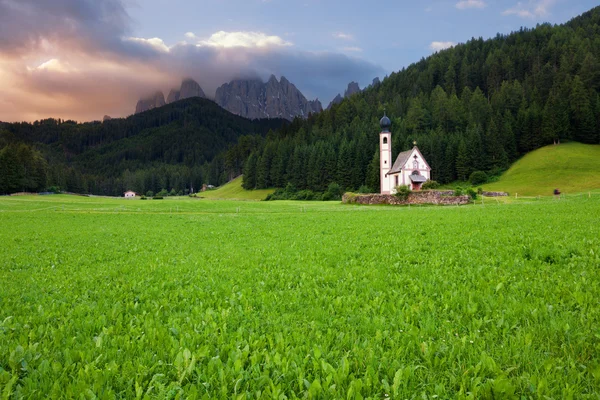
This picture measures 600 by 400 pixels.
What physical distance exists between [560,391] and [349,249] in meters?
9.16

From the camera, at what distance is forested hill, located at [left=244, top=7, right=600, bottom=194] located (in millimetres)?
103438

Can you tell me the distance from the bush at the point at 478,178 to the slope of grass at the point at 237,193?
7488 cm

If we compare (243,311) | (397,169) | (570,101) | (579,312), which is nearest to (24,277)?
(243,311)

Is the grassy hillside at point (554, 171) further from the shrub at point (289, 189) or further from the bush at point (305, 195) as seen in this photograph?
the shrub at point (289, 189)

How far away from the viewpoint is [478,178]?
9288 centimetres

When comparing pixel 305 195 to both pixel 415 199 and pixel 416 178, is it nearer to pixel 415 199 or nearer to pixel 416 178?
pixel 416 178

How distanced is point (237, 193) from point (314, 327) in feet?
469

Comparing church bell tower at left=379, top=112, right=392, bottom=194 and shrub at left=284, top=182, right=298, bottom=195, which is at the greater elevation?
church bell tower at left=379, top=112, right=392, bottom=194

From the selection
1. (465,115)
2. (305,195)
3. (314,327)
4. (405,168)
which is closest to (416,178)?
(405,168)

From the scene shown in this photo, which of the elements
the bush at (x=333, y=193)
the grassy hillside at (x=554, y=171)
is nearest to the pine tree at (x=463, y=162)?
the grassy hillside at (x=554, y=171)

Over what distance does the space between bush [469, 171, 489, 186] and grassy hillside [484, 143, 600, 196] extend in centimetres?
386

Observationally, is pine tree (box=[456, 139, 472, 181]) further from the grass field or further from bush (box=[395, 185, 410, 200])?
the grass field

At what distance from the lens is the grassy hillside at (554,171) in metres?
74.0

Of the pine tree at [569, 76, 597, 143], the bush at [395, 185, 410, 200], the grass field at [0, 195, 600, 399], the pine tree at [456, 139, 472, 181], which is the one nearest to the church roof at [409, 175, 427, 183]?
the bush at [395, 185, 410, 200]
